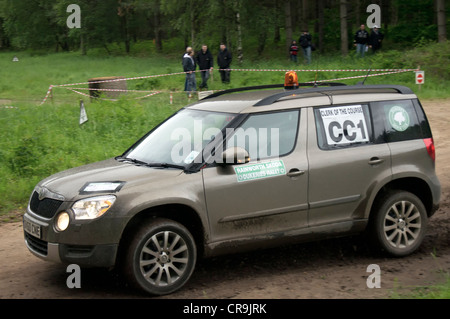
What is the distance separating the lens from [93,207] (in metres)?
5.61

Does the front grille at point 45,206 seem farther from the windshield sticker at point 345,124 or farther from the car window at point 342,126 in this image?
the windshield sticker at point 345,124

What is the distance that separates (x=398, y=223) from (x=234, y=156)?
215cm

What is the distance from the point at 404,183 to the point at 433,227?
4.38 ft

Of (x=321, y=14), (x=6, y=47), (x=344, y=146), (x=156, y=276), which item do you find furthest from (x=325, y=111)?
(x=6, y=47)

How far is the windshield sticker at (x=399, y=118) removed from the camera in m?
7.02

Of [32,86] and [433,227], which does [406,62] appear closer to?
[32,86]

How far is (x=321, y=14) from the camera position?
41.1 metres

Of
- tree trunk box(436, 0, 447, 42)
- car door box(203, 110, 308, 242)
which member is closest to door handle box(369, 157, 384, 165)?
car door box(203, 110, 308, 242)

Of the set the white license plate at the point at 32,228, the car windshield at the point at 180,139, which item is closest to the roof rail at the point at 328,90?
the car windshield at the point at 180,139

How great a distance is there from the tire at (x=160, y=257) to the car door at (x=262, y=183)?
32 cm

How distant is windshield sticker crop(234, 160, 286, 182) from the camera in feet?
20.0

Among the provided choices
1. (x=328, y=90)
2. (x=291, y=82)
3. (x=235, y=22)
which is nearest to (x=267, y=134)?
(x=328, y=90)

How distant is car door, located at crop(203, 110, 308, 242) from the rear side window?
92 cm
